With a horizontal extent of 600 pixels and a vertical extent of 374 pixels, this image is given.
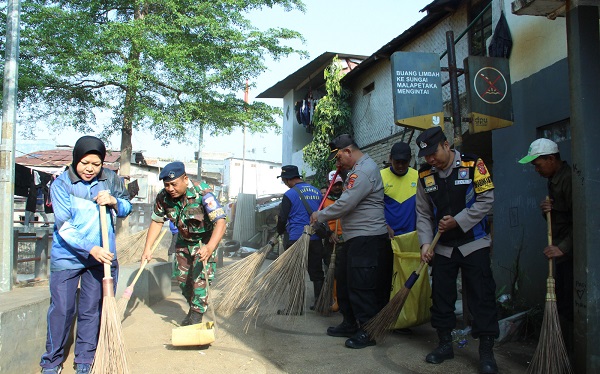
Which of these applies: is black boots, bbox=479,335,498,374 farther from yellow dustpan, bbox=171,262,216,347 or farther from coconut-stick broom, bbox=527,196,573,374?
yellow dustpan, bbox=171,262,216,347

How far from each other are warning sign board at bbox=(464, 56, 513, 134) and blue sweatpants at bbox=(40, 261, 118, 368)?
3.90 meters

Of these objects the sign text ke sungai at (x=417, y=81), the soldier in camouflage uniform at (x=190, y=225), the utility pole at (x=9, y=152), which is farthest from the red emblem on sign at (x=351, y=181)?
the utility pole at (x=9, y=152)

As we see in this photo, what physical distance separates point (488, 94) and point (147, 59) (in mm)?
7382

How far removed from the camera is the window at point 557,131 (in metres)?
4.42

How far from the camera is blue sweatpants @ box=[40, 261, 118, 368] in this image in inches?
121

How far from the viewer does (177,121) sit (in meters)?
10.7

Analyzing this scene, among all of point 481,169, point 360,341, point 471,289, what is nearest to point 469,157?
point 481,169

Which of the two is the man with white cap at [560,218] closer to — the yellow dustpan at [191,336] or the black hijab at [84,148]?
the yellow dustpan at [191,336]

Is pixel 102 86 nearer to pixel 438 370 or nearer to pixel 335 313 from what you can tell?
pixel 335 313

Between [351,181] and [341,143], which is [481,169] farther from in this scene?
[341,143]

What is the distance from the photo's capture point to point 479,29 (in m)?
8.01

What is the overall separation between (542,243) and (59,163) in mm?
17874

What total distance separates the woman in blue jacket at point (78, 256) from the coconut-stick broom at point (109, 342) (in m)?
0.20

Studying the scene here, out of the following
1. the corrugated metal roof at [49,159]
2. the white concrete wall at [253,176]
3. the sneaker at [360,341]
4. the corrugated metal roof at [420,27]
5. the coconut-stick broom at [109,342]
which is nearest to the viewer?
the coconut-stick broom at [109,342]
